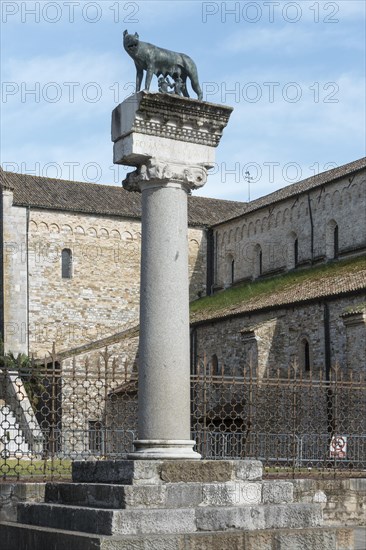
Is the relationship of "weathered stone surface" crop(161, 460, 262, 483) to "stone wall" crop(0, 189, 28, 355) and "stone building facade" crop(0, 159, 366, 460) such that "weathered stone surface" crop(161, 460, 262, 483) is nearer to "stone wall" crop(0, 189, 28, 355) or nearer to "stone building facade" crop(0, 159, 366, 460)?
"stone building facade" crop(0, 159, 366, 460)

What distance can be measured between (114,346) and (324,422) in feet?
38.6

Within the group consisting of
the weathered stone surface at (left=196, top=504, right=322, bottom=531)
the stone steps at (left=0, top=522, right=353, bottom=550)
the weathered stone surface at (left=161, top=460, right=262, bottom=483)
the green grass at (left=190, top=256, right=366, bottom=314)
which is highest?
the green grass at (left=190, top=256, right=366, bottom=314)

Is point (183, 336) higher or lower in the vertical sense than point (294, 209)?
lower

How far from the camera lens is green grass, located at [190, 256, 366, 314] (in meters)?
30.5

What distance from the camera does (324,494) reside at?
13914mm

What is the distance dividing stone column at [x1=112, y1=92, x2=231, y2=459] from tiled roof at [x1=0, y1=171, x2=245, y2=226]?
1106 inches

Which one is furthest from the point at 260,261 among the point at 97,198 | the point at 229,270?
the point at 97,198

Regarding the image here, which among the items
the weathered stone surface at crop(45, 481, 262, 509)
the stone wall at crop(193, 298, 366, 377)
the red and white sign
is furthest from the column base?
the stone wall at crop(193, 298, 366, 377)

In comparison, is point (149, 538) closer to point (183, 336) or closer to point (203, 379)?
point (183, 336)

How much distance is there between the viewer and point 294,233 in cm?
3491

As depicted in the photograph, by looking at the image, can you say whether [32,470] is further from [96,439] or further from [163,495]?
[96,439]

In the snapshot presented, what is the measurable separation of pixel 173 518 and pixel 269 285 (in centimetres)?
2593

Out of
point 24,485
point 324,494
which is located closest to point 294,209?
point 324,494

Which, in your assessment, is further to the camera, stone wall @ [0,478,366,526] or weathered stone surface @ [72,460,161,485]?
stone wall @ [0,478,366,526]
